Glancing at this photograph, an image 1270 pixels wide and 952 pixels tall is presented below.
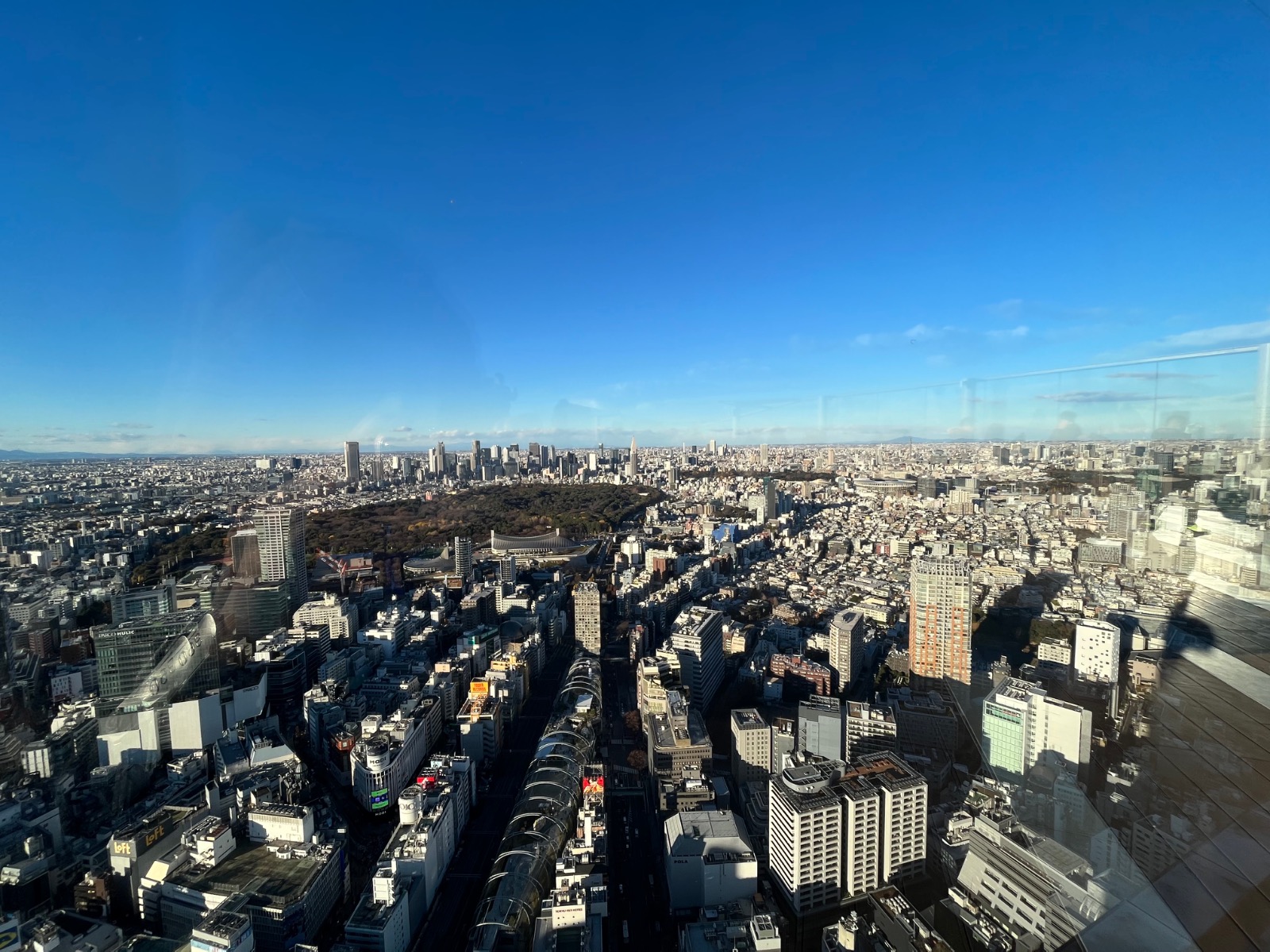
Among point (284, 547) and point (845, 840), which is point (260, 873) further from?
point (284, 547)

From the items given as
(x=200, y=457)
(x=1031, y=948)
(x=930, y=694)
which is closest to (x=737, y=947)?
(x=1031, y=948)

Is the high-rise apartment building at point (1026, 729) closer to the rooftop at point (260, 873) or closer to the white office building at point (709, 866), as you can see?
the white office building at point (709, 866)

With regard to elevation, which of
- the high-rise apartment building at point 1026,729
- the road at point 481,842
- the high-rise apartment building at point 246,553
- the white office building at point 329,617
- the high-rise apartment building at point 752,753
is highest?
the high-rise apartment building at point 246,553

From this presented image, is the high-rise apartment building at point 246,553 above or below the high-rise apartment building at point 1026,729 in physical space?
above

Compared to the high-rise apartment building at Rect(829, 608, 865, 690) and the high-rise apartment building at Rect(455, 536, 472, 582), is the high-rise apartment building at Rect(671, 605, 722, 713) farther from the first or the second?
the high-rise apartment building at Rect(455, 536, 472, 582)

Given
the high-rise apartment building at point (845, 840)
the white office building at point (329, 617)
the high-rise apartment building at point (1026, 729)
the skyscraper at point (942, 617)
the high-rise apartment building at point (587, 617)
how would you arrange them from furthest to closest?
the high-rise apartment building at point (587, 617), the white office building at point (329, 617), the skyscraper at point (942, 617), the high-rise apartment building at point (1026, 729), the high-rise apartment building at point (845, 840)

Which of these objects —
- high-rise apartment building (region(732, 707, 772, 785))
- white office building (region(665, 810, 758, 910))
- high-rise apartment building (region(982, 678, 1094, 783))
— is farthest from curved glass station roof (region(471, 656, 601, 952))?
high-rise apartment building (region(982, 678, 1094, 783))

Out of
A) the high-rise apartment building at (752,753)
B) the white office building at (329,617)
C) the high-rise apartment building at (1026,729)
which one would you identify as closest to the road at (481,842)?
the high-rise apartment building at (752,753)
